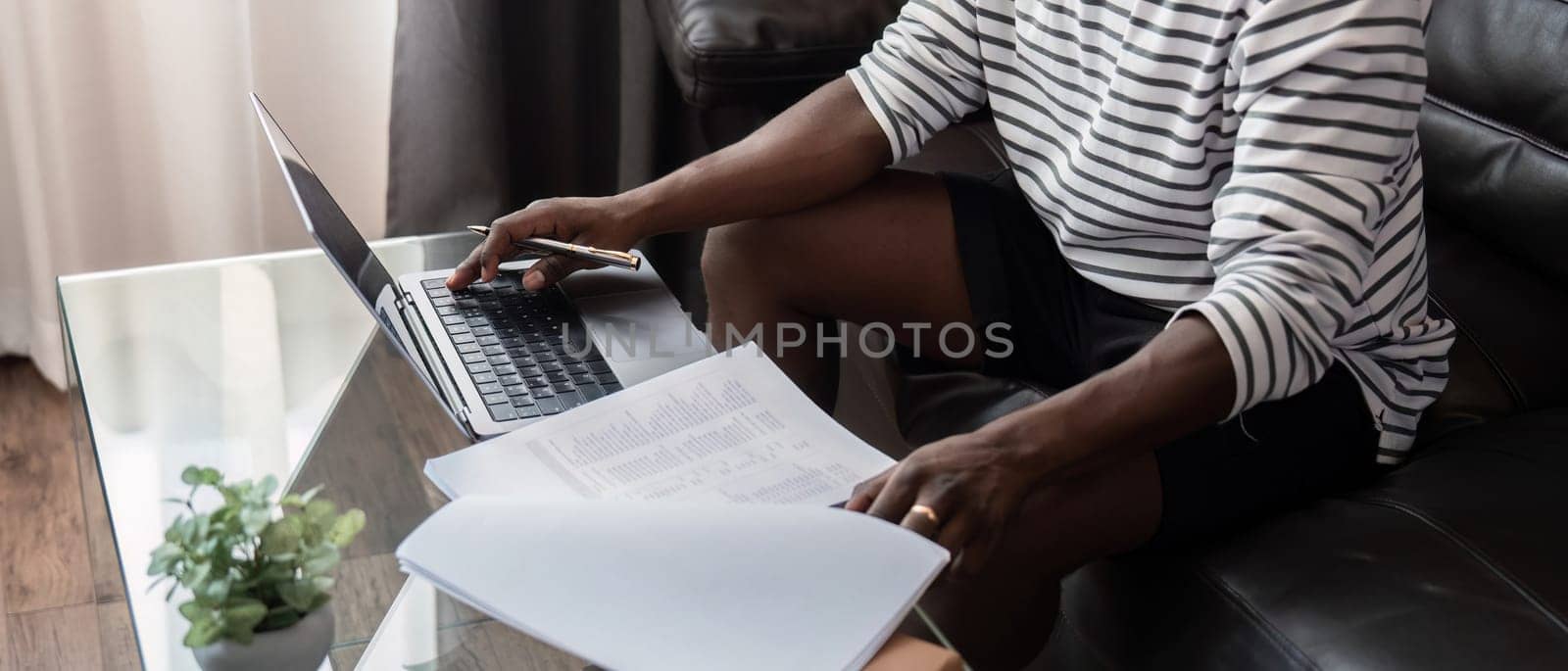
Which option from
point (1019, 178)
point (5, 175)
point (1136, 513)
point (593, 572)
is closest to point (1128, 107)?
point (1019, 178)

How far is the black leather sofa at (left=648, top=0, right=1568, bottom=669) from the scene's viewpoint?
0.94 metres

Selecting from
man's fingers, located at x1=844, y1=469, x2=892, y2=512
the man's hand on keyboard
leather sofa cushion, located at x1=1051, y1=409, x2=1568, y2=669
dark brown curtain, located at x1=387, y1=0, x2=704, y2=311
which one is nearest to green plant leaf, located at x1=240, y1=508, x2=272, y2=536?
man's fingers, located at x1=844, y1=469, x2=892, y2=512

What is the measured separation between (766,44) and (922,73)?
26cm

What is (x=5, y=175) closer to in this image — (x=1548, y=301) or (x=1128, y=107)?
(x=1128, y=107)

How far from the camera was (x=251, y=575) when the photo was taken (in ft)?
2.52

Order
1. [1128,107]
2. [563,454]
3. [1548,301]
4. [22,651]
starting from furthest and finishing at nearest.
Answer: [22,651]
[1548,301]
[1128,107]
[563,454]

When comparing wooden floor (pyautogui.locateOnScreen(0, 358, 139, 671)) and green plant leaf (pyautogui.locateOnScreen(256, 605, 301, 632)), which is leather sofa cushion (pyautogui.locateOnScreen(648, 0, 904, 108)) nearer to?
wooden floor (pyautogui.locateOnScreen(0, 358, 139, 671))

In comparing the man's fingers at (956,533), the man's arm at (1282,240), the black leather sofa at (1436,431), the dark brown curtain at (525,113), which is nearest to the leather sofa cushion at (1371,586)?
the black leather sofa at (1436,431)

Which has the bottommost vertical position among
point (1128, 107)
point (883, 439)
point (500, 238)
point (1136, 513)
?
point (883, 439)

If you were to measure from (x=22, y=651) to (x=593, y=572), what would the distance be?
933 millimetres

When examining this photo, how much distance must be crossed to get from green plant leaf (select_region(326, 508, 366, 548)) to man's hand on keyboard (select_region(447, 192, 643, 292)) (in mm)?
351

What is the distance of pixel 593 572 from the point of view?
2.54 ft

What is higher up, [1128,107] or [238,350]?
[1128,107]

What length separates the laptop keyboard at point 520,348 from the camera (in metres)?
1.03
